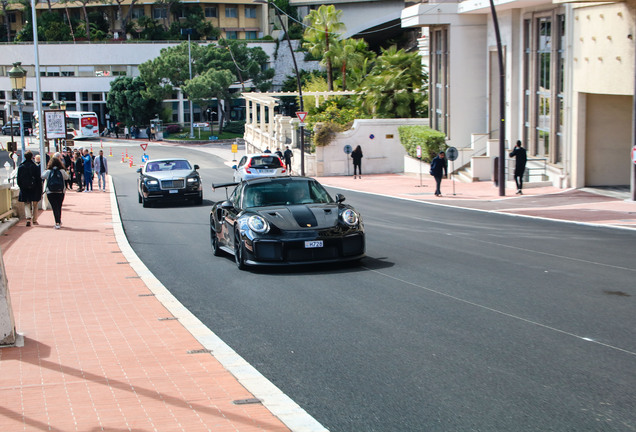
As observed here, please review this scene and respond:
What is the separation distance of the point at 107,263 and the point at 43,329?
5.41 metres

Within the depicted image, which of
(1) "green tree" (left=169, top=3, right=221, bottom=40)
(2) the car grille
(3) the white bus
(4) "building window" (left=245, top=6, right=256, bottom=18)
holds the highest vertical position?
(4) "building window" (left=245, top=6, right=256, bottom=18)

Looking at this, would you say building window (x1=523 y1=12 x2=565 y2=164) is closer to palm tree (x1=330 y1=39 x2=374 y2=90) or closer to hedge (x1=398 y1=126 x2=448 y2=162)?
hedge (x1=398 y1=126 x2=448 y2=162)

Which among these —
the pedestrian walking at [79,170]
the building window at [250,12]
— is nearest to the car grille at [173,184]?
the pedestrian walking at [79,170]

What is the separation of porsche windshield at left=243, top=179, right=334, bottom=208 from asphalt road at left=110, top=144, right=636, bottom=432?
46.8 inches

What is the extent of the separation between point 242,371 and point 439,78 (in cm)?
3764

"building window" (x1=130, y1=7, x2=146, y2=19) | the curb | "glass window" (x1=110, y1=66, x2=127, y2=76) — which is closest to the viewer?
the curb

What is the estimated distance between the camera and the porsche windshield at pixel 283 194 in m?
13.6

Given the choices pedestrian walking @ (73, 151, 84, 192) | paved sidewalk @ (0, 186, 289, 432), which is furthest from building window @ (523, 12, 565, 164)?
paved sidewalk @ (0, 186, 289, 432)

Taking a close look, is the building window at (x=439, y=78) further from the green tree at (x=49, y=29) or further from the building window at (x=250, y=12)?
the green tree at (x=49, y=29)

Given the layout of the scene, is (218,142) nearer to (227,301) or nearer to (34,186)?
(34,186)

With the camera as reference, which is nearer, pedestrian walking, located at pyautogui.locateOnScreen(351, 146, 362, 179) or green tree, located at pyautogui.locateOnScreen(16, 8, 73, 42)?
pedestrian walking, located at pyautogui.locateOnScreen(351, 146, 362, 179)

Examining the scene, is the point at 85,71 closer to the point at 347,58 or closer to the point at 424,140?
the point at 347,58

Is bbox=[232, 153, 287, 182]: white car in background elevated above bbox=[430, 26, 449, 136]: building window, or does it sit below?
below

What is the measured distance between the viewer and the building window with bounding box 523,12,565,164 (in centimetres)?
3133
